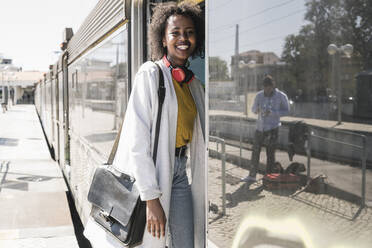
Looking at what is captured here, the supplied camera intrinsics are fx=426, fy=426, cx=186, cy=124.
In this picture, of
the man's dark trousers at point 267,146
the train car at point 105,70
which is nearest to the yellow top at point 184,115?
the train car at point 105,70

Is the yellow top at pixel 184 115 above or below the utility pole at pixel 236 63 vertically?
below

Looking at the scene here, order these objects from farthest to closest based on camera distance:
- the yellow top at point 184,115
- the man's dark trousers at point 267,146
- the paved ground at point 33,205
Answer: the paved ground at point 33,205 < the yellow top at point 184,115 < the man's dark trousers at point 267,146

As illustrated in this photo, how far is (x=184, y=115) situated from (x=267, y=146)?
28.7 inches

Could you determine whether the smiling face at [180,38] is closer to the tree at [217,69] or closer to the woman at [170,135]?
the woman at [170,135]

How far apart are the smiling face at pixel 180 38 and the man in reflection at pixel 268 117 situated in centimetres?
77

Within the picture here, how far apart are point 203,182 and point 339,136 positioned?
1.03 meters

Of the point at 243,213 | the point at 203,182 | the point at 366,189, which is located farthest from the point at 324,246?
the point at 203,182

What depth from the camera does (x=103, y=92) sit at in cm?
360

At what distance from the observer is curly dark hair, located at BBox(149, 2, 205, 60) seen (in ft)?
6.85

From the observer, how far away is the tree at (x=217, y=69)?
161 cm

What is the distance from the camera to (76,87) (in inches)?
213

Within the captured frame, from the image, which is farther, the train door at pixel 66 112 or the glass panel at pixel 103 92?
the train door at pixel 66 112

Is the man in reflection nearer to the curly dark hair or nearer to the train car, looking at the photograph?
the curly dark hair

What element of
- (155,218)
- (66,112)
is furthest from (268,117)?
(66,112)
